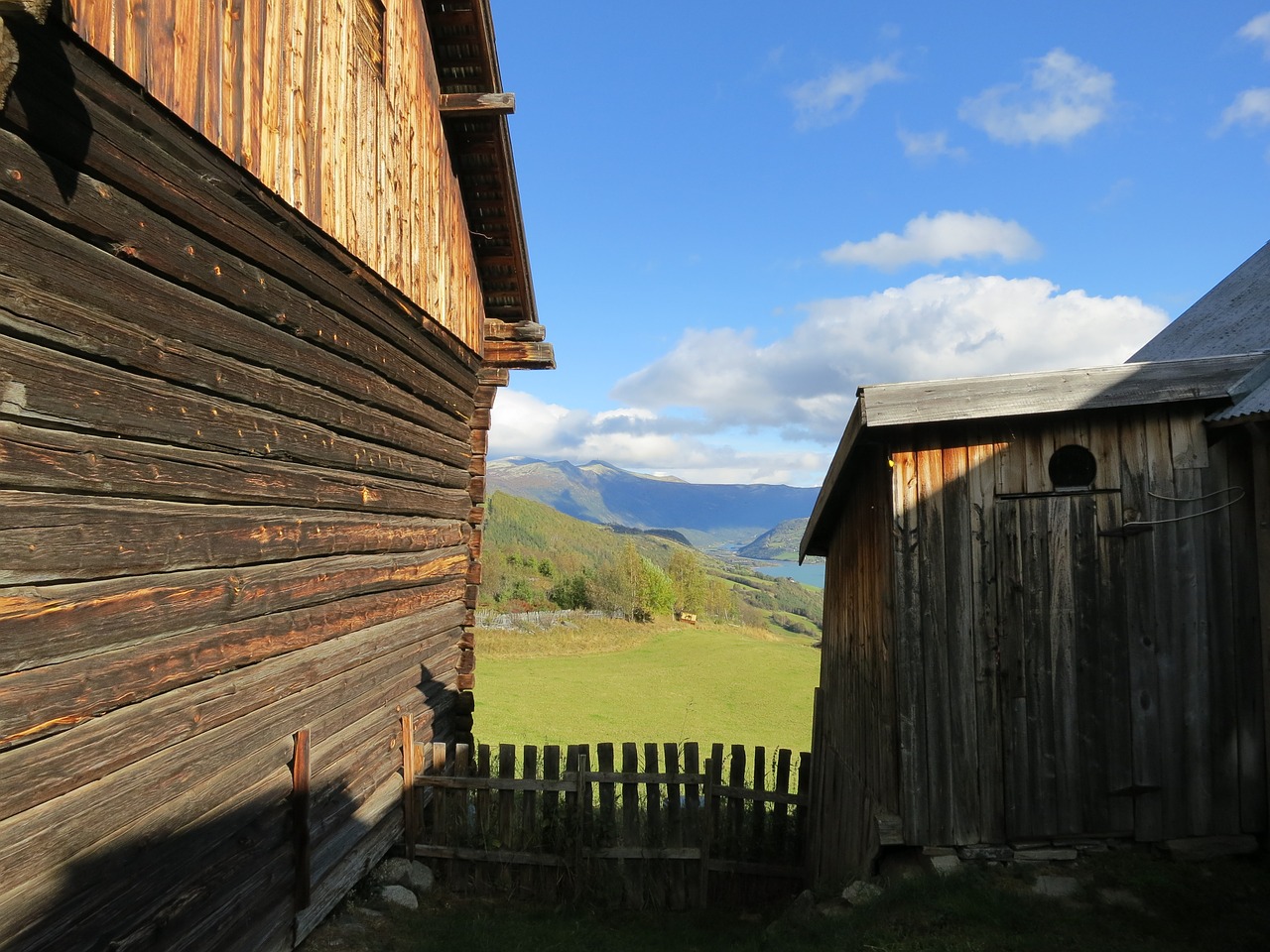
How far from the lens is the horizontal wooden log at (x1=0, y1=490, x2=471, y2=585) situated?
333 cm

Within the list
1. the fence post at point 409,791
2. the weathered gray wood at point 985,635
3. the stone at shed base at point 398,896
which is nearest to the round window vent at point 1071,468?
the weathered gray wood at point 985,635

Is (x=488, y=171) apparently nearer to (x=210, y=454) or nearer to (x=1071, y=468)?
(x=210, y=454)

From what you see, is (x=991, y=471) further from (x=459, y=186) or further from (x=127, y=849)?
(x=459, y=186)

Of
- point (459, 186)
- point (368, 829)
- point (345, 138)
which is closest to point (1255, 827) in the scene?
point (368, 829)

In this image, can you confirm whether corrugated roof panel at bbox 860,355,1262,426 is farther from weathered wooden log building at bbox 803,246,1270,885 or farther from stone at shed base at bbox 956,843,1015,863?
stone at shed base at bbox 956,843,1015,863

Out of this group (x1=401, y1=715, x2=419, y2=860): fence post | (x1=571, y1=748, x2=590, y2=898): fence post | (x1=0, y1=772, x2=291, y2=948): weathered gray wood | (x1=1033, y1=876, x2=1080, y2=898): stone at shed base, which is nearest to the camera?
(x1=0, y1=772, x2=291, y2=948): weathered gray wood

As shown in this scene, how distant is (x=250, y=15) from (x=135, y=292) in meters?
2.09

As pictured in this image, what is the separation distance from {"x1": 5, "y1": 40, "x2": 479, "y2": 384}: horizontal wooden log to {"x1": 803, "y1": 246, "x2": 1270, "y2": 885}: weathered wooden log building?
3.97 metres

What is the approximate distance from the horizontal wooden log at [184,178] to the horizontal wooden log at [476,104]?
2797mm

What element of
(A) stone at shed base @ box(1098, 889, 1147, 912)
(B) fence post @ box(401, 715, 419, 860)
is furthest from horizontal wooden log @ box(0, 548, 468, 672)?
(A) stone at shed base @ box(1098, 889, 1147, 912)

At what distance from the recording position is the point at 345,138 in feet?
20.8

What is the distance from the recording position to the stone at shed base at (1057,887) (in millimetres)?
5516

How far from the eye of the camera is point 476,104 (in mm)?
8758

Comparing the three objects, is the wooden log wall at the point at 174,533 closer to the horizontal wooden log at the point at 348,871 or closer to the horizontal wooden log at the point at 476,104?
the horizontal wooden log at the point at 348,871
